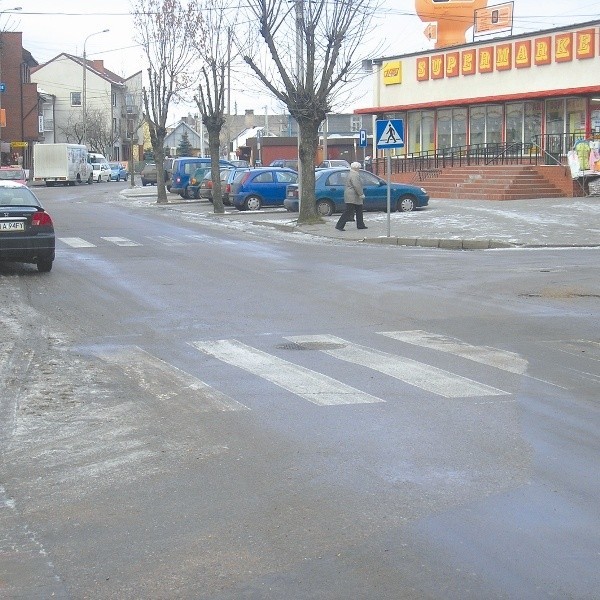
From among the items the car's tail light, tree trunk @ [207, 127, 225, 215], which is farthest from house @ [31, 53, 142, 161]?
the car's tail light

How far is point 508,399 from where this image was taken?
8219 millimetres

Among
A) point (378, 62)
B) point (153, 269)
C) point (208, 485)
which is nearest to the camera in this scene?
point (208, 485)

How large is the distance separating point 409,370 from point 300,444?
8.75 feet

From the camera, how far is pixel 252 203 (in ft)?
126

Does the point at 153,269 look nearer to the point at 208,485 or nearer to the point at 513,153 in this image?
the point at 208,485

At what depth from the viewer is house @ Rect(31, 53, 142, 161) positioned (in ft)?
327

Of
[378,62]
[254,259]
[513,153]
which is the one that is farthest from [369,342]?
[378,62]

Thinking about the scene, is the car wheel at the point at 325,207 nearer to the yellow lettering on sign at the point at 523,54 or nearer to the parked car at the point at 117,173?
the yellow lettering on sign at the point at 523,54

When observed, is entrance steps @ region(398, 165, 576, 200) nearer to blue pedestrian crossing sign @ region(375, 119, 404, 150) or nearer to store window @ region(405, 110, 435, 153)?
store window @ region(405, 110, 435, 153)

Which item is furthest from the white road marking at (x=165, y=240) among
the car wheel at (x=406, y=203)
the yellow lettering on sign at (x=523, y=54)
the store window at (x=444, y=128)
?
the store window at (x=444, y=128)

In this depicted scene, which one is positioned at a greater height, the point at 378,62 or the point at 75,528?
the point at 378,62

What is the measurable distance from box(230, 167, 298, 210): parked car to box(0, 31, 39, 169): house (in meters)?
43.6

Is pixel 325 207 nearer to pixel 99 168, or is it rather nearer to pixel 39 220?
pixel 39 220

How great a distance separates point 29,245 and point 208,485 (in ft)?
38.5
